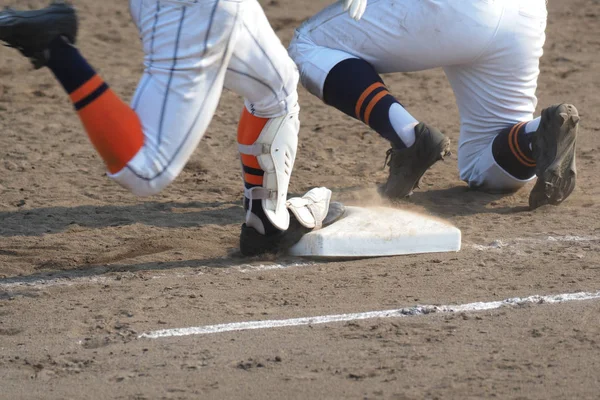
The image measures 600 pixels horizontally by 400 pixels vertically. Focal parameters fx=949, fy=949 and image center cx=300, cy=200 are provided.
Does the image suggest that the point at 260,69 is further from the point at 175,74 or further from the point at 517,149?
the point at 517,149

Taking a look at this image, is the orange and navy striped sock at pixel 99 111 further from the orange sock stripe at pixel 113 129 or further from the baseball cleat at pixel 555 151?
the baseball cleat at pixel 555 151

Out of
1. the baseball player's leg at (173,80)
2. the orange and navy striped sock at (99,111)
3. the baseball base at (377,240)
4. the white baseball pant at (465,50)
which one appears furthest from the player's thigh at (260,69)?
the white baseball pant at (465,50)

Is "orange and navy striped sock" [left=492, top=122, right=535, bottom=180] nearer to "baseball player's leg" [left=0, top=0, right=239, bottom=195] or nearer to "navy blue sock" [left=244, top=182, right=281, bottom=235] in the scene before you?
"navy blue sock" [left=244, top=182, right=281, bottom=235]

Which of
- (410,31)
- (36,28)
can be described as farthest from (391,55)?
(36,28)

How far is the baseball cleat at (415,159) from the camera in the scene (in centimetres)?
384

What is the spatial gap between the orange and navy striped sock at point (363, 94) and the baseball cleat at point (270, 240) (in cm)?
66

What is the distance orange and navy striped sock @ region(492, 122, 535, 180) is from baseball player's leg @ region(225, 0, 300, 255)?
1.24 m

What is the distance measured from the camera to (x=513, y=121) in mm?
4367

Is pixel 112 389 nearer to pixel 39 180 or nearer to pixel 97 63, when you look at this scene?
pixel 39 180

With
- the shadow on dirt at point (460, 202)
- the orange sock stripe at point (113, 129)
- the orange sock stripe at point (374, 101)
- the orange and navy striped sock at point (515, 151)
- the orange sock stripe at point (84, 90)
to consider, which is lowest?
the shadow on dirt at point (460, 202)

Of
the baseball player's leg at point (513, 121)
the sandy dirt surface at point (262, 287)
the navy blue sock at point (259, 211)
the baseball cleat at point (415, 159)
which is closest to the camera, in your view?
the sandy dirt surface at point (262, 287)

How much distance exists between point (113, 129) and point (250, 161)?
0.74 m

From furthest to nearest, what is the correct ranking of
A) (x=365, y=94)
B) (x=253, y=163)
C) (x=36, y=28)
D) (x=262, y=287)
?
(x=365, y=94)
(x=253, y=163)
(x=262, y=287)
(x=36, y=28)

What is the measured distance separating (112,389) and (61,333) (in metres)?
0.48
